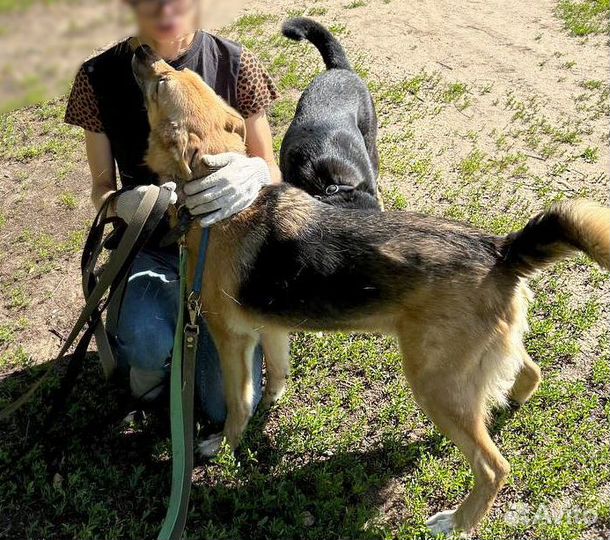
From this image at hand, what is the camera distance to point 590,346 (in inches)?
154

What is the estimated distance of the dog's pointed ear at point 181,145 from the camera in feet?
A: 9.13

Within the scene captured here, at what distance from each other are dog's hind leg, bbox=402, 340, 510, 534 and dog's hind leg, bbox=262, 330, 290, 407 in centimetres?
101

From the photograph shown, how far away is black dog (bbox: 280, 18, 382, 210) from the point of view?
4055 mm

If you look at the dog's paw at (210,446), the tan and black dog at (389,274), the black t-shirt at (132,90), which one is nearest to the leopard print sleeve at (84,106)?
the black t-shirt at (132,90)

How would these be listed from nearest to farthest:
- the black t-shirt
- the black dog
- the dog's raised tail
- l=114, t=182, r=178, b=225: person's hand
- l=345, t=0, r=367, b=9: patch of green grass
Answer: the dog's raised tail → l=114, t=182, r=178, b=225: person's hand → the black t-shirt → the black dog → l=345, t=0, r=367, b=9: patch of green grass

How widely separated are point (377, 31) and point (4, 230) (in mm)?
5449

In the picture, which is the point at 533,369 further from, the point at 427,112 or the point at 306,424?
the point at 427,112

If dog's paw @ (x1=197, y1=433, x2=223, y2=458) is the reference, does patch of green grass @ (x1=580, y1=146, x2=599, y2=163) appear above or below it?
below

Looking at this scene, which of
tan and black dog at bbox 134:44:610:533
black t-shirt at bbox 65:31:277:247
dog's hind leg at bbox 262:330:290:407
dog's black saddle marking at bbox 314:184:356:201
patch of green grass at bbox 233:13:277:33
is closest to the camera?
tan and black dog at bbox 134:44:610:533

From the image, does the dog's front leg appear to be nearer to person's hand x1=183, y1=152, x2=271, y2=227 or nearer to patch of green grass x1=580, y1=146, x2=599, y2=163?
person's hand x1=183, y1=152, x2=271, y2=227

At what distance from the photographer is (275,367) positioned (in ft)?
11.8

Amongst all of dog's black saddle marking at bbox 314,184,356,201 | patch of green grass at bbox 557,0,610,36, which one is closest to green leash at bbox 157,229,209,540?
dog's black saddle marking at bbox 314,184,356,201

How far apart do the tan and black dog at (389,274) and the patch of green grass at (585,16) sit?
6.60 meters

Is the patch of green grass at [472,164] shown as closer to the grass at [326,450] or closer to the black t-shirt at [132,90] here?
the grass at [326,450]
